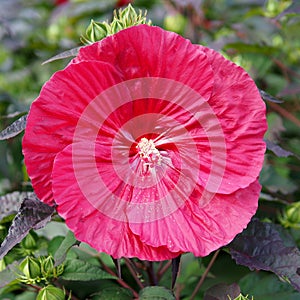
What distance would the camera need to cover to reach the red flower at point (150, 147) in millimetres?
764

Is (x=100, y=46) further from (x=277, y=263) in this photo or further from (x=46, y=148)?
(x=277, y=263)

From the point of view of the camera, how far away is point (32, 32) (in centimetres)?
208

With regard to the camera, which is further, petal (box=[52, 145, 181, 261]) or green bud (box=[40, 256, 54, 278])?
green bud (box=[40, 256, 54, 278])

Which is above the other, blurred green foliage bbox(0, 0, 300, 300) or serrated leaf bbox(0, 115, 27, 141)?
serrated leaf bbox(0, 115, 27, 141)

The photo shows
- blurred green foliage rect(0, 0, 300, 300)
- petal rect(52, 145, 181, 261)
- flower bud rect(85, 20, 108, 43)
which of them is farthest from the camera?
blurred green foliage rect(0, 0, 300, 300)

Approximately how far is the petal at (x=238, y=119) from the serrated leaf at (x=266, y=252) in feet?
0.41

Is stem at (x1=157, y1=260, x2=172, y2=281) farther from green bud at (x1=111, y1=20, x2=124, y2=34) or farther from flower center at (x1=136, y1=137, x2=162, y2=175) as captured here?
green bud at (x1=111, y1=20, x2=124, y2=34)

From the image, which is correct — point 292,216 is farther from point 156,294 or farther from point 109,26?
point 109,26

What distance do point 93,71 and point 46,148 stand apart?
126 millimetres

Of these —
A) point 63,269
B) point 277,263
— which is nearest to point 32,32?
point 63,269

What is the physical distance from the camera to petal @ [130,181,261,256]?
775mm

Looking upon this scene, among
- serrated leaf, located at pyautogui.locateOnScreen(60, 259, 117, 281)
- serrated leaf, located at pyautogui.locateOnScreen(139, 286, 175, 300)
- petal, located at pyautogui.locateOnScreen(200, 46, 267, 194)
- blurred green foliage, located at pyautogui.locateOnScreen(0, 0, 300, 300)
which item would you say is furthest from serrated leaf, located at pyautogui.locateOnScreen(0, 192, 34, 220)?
petal, located at pyautogui.locateOnScreen(200, 46, 267, 194)

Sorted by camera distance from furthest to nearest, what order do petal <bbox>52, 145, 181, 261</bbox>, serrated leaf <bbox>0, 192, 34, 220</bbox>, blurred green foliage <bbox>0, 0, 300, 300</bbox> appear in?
1. blurred green foliage <bbox>0, 0, 300, 300</bbox>
2. serrated leaf <bbox>0, 192, 34, 220</bbox>
3. petal <bbox>52, 145, 181, 261</bbox>

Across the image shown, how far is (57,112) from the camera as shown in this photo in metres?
0.77
